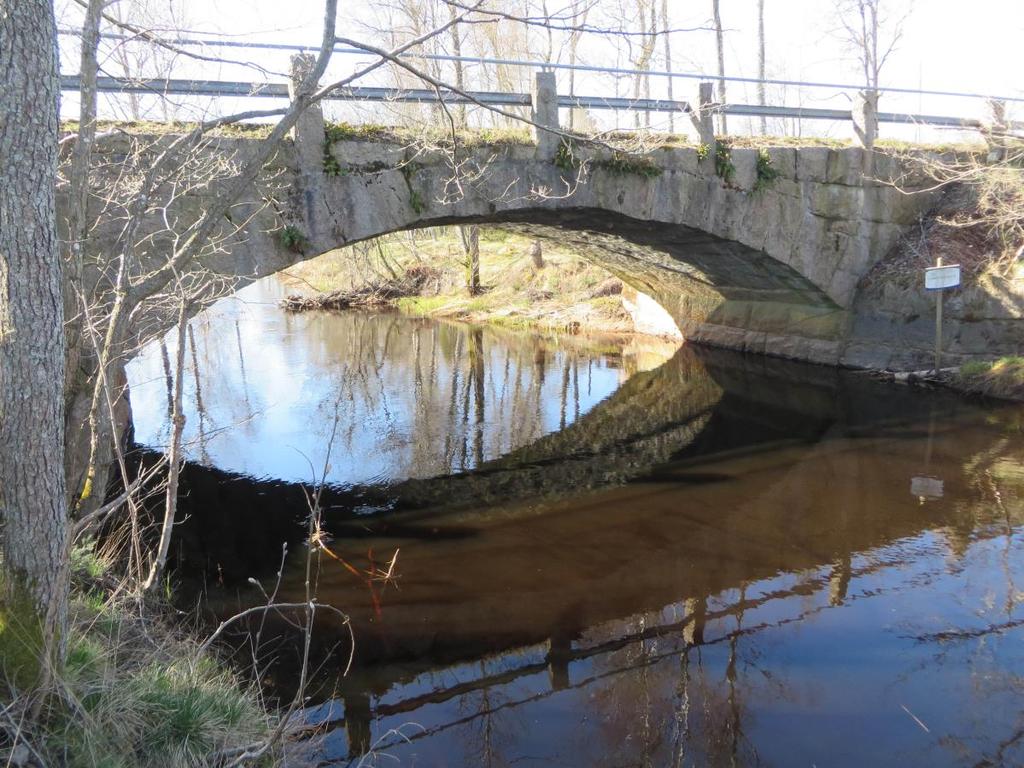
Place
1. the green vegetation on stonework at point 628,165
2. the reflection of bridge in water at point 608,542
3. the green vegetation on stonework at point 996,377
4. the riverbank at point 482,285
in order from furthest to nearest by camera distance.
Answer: the riverbank at point 482,285
the green vegetation on stonework at point 996,377
the green vegetation on stonework at point 628,165
the reflection of bridge in water at point 608,542

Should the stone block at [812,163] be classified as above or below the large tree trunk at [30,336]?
above

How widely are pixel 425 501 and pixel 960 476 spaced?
5.07m

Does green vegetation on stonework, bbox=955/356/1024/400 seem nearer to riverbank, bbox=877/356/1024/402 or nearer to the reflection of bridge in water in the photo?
riverbank, bbox=877/356/1024/402

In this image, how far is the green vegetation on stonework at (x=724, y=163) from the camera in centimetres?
1058

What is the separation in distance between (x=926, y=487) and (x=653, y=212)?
4790 millimetres

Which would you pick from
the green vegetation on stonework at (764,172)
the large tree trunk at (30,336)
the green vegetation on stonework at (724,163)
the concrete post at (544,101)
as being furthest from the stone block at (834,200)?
the large tree trunk at (30,336)

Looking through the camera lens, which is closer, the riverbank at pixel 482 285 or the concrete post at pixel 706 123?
the concrete post at pixel 706 123

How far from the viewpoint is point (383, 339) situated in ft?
59.4

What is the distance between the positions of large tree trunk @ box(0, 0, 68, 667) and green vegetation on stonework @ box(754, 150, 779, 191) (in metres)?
9.83

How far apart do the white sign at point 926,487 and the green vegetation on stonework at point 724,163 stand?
5086 millimetres

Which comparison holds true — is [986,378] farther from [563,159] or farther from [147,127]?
[147,127]

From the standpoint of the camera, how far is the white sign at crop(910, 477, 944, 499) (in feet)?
22.5

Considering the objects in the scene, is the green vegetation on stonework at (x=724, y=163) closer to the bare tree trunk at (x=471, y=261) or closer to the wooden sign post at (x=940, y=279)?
the wooden sign post at (x=940, y=279)

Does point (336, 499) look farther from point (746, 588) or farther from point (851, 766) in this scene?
point (851, 766)
